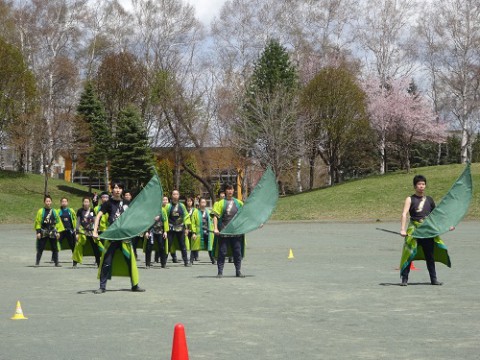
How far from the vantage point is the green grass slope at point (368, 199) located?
46375 mm

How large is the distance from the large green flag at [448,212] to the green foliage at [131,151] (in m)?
51.1

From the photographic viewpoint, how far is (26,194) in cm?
6034

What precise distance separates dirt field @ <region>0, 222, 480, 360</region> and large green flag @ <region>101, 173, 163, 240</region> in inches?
38.8

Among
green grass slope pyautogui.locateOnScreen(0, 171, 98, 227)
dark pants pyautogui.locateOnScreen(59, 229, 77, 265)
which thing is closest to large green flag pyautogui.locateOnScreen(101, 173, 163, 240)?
dark pants pyautogui.locateOnScreen(59, 229, 77, 265)

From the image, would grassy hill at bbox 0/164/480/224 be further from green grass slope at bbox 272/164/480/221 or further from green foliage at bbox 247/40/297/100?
green foliage at bbox 247/40/297/100

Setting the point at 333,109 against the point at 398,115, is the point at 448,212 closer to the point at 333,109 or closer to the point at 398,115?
the point at 333,109

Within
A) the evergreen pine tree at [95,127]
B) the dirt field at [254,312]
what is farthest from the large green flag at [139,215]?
the evergreen pine tree at [95,127]

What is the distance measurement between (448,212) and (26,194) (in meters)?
50.2

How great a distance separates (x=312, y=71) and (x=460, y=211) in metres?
58.1

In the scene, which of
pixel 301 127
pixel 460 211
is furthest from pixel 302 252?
pixel 301 127

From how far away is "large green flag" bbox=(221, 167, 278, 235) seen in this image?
15.8 metres

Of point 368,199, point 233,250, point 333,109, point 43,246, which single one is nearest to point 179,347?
point 233,250

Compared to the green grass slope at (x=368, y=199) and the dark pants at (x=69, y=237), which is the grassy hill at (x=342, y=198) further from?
the dark pants at (x=69, y=237)

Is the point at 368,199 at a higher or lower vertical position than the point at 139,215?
higher
